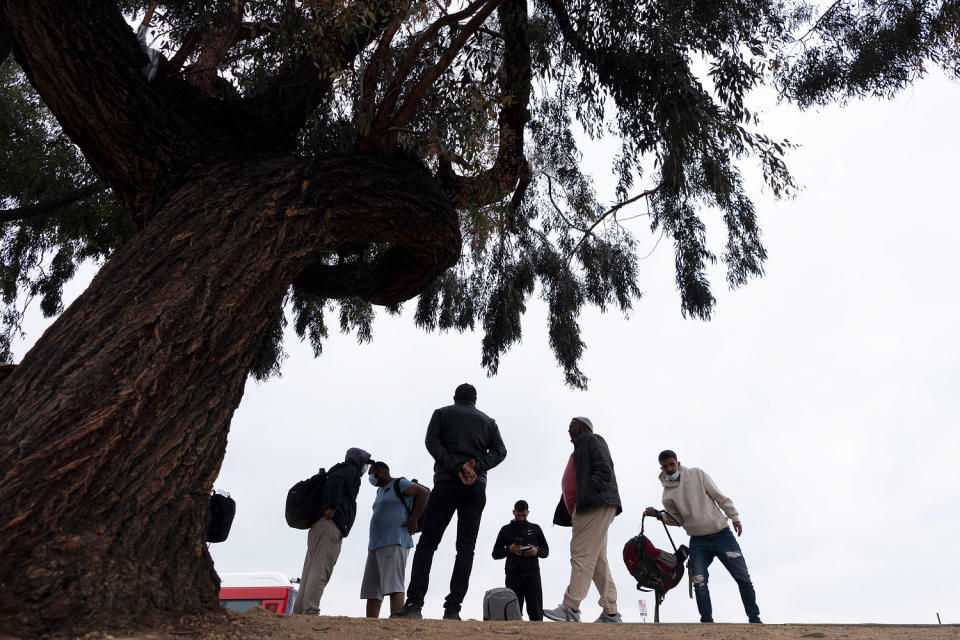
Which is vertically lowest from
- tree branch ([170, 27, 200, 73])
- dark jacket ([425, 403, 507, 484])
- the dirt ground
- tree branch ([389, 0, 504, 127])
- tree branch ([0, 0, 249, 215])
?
the dirt ground

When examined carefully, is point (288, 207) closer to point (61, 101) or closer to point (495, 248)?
point (61, 101)

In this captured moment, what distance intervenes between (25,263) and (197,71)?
4252 mm

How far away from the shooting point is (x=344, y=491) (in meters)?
5.13

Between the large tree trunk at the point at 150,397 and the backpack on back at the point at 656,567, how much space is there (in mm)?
3145

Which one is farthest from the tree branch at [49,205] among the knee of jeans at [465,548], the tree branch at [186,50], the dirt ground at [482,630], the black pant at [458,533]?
the knee of jeans at [465,548]

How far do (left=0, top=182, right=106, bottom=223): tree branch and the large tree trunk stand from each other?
11.8ft

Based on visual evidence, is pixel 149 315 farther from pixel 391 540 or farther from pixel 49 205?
pixel 49 205

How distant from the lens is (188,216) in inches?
130

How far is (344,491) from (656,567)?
7.55 ft


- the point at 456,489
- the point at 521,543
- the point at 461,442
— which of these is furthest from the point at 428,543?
the point at 521,543

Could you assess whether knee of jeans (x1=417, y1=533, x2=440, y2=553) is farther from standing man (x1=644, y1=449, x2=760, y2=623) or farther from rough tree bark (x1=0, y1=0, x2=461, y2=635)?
standing man (x1=644, y1=449, x2=760, y2=623)

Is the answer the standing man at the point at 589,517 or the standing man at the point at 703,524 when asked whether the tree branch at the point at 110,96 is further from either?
the standing man at the point at 703,524

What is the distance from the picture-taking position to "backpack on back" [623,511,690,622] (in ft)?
16.4

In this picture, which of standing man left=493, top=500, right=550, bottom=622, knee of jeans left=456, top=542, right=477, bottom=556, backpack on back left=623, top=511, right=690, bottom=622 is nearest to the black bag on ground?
knee of jeans left=456, top=542, right=477, bottom=556
